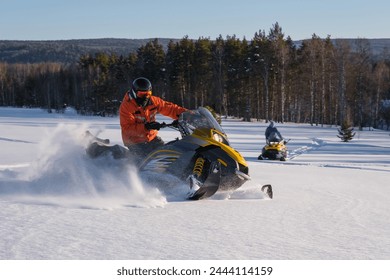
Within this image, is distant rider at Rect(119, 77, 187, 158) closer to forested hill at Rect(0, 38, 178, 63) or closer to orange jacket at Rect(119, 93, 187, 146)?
orange jacket at Rect(119, 93, 187, 146)

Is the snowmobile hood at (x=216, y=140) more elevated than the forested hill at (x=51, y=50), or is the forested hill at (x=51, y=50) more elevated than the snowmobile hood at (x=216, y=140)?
the forested hill at (x=51, y=50)

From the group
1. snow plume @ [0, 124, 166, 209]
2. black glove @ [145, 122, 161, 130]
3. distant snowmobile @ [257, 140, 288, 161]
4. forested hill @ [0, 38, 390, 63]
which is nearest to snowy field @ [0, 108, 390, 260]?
snow plume @ [0, 124, 166, 209]

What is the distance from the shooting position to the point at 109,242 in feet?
11.8

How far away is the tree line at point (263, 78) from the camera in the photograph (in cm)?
4762

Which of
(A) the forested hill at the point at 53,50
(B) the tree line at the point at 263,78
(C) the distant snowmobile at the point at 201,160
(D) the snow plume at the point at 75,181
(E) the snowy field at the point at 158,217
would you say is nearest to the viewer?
(E) the snowy field at the point at 158,217

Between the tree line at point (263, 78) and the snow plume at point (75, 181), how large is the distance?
3881 centimetres

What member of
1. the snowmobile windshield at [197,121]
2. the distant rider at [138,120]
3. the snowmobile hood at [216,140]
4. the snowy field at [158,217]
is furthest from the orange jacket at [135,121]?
the snowmobile hood at [216,140]

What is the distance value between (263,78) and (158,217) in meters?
47.4

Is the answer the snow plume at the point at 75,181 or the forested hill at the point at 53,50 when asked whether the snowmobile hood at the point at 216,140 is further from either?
the forested hill at the point at 53,50

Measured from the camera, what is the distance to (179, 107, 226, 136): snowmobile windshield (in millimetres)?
6035

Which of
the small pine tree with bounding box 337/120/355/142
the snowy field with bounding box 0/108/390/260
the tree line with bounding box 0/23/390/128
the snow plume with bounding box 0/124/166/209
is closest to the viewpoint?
the snowy field with bounding box 0/108/390/260

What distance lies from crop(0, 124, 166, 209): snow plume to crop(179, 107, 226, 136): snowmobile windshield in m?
0.93

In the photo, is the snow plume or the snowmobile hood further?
the snowmobile hood

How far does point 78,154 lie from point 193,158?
196 cm
